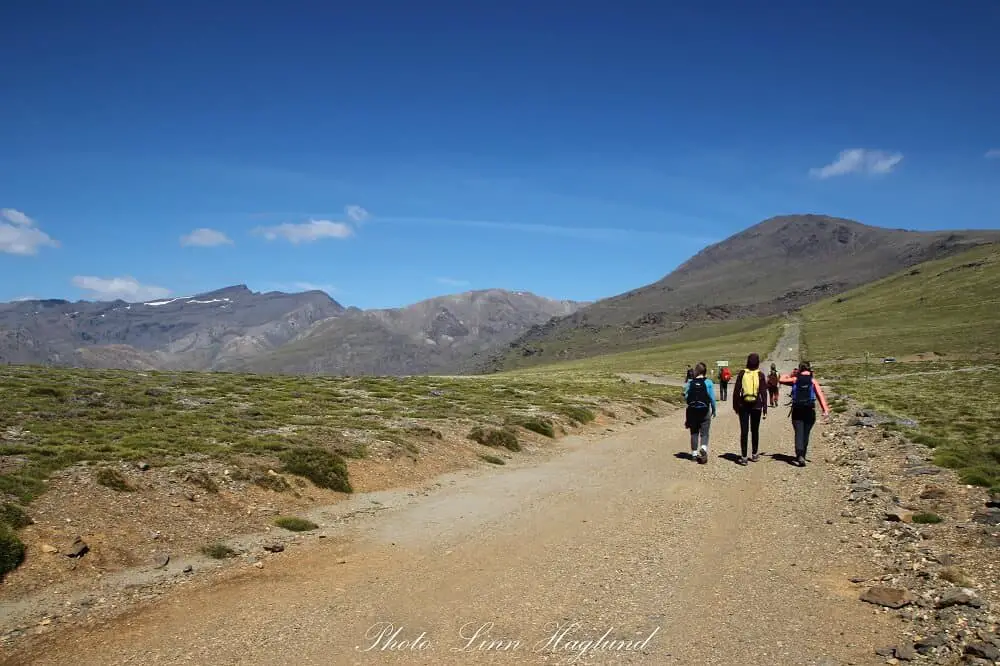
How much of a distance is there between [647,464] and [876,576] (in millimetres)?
10195

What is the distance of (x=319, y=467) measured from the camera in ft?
53.3

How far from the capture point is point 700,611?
839 centimetres

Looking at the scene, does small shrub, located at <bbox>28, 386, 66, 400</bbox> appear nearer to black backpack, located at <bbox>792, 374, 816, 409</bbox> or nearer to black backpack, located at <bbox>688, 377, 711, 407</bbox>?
black backpack, located at <bbox>688, 377, 711, 407</bbox>

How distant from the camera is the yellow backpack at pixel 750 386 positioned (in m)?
18.9

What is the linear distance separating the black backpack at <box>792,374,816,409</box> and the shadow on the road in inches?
80.4

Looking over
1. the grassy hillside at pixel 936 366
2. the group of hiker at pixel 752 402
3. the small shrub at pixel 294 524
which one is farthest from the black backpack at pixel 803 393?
the small shrub at pixel 294 524

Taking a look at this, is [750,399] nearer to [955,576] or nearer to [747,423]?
[747,423]

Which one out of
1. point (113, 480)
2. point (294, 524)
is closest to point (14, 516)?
point (113, 480)

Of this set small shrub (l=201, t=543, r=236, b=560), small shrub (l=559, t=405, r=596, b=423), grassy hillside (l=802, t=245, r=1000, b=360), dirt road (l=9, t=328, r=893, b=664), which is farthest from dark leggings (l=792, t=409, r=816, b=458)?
grassy hillside (l=802, t=245, r=1000, b=360)

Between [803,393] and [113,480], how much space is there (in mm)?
17978

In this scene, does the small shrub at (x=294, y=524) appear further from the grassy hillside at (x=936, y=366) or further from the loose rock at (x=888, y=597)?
the grassy hillside at (x=936, y=366)

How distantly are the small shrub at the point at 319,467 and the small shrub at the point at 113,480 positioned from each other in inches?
148

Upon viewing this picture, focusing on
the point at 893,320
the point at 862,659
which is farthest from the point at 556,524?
the point at 893,320

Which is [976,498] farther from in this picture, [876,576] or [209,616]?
[209,616]
